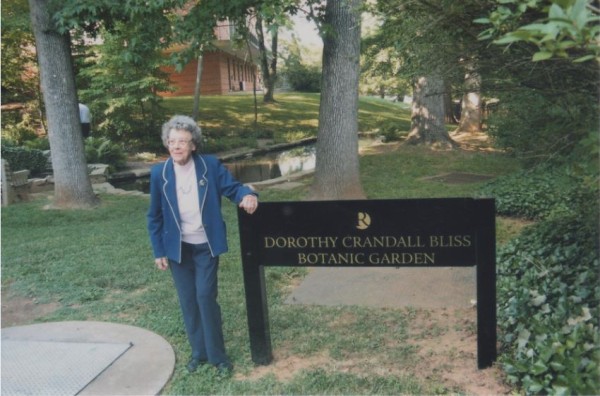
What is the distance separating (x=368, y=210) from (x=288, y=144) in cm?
1974

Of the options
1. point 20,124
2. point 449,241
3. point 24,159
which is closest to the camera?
point 449,241

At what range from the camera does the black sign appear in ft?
11.8

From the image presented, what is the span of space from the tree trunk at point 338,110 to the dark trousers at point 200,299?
17.3 ft

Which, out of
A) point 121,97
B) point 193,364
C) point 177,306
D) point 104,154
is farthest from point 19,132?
point 193,364

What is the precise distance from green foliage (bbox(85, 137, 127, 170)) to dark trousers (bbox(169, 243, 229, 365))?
12364 millimetres

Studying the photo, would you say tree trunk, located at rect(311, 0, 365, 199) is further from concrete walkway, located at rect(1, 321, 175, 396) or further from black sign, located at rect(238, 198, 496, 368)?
concrete walkway, located at rect(1, 321, 175, 396)

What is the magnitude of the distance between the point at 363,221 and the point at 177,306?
2.25 metres

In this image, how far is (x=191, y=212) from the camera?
373 centimetres

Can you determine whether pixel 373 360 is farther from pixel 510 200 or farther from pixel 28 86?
pixel 28 86

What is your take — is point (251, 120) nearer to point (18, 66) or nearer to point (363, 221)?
point (18, 66)

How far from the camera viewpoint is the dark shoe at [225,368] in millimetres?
3857

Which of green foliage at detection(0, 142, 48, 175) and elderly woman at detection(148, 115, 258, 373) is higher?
elderly woman at detection(148, 115, 258, 373)

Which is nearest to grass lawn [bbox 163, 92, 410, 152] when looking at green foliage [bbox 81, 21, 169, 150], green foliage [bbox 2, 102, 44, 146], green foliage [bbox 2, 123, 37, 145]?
green foliage [bbox 81, 21, 169, 150]

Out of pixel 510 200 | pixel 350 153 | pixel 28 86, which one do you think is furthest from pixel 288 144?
pixel 510 200
